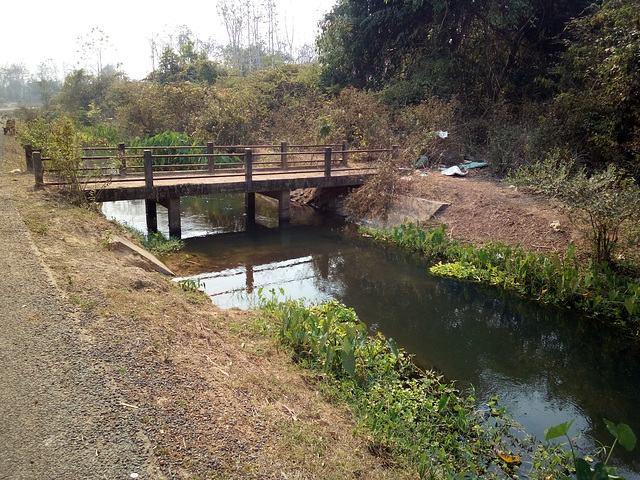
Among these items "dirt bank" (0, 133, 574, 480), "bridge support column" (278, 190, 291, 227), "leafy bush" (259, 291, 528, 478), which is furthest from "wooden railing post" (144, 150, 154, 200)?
"leafy bush" (259, 291, 528, 478)

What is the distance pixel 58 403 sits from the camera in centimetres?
350

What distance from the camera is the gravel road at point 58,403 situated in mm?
2965

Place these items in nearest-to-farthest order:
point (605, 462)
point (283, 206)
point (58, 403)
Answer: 1. point (58, 403)
2. point (605, 462)
3. point (283, 206)

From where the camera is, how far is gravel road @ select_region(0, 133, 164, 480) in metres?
2.96

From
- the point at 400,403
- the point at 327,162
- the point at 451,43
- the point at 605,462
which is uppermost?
the point at 451,43

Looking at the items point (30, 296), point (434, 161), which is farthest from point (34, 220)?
point (434, 161)

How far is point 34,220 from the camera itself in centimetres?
804

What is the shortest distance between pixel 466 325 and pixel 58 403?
6381 millimetres

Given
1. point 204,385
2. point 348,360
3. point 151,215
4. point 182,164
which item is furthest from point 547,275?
point 182,164

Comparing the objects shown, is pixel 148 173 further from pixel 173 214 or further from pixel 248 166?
pixel 248 166

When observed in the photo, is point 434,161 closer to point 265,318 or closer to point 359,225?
point 359,225

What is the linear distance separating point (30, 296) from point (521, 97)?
1740cm

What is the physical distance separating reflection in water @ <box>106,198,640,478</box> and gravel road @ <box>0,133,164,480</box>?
3742mm

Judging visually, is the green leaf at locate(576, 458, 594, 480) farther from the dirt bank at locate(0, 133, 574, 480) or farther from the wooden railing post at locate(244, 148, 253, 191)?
the wooden railing post at locate(244, 148, 253, 191)
